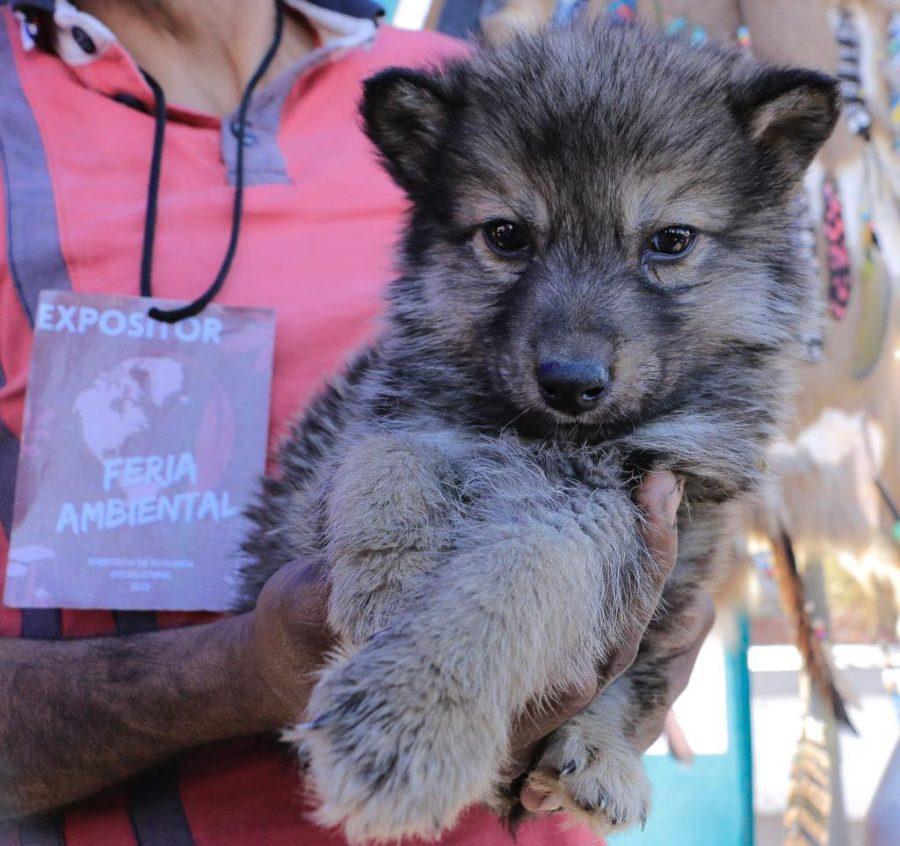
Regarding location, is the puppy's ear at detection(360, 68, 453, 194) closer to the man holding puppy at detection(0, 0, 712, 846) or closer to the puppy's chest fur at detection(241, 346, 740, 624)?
the man holding puppy at detection(0, 0, 712, 846)

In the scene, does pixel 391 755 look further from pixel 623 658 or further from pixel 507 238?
pixel 507 238

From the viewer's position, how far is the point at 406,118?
2.12m

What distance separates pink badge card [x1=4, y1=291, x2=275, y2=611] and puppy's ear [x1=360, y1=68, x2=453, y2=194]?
53 centimetres

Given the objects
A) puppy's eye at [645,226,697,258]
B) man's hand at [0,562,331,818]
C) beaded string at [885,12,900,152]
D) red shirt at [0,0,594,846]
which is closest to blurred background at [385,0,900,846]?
beaded string at [885,12,900,152]

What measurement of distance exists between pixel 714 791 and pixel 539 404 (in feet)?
9.04

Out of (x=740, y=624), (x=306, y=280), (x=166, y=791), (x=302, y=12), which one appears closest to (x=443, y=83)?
(x=306, y=280)

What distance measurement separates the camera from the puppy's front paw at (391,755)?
1.24m

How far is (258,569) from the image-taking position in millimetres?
2061

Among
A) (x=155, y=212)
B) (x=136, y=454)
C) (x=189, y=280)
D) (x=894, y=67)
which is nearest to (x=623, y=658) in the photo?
(x=136, y=454)

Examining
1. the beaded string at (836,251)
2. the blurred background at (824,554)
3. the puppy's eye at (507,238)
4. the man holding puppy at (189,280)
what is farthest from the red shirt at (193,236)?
the beaded string at (836,251)

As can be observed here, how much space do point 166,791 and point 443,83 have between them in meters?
1.75

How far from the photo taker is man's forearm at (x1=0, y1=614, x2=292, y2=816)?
1.90 metres

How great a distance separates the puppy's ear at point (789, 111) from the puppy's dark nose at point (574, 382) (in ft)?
2.49

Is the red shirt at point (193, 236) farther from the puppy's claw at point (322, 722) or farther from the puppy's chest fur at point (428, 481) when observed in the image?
the puppy's claw at point (322, 722)
